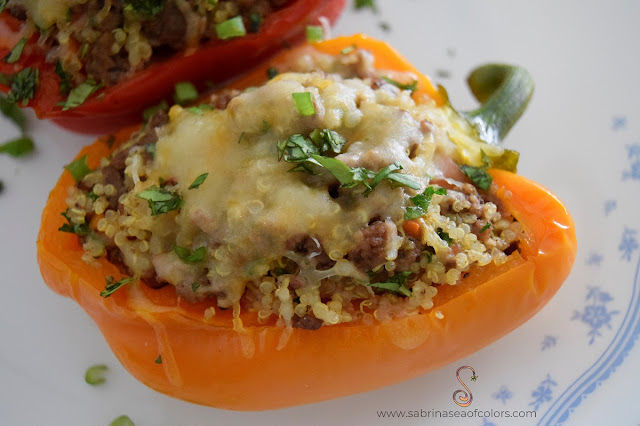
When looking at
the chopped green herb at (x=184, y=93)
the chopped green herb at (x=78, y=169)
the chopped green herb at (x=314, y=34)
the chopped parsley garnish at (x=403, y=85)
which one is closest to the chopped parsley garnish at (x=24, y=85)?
the chopped green herb at (x=78, y=169)

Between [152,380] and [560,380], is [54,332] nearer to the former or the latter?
[152,380]

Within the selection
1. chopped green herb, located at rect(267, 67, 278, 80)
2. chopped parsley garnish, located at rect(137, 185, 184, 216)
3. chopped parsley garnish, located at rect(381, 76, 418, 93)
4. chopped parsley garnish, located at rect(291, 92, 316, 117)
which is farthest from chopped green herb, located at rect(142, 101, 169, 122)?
chopped parsley garnish, located at rect(381, 76, 418, 93)

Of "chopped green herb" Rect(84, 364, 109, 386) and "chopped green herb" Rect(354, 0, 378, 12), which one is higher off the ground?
"chopped green herb" Rect(354, 0, 378, 12)

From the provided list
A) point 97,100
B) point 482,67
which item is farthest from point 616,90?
point 97,100

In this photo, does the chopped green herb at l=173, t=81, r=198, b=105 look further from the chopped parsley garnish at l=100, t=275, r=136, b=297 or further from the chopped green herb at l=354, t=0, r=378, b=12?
the chopped green herb at l=354, t=0, r=378, b=12

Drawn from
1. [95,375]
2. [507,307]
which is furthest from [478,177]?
[95,375]

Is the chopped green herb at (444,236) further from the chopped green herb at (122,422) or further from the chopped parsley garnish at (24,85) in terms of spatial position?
the chopped parsley garnish at (24,85)

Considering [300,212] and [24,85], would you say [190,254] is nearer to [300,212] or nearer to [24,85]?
[300,212]
